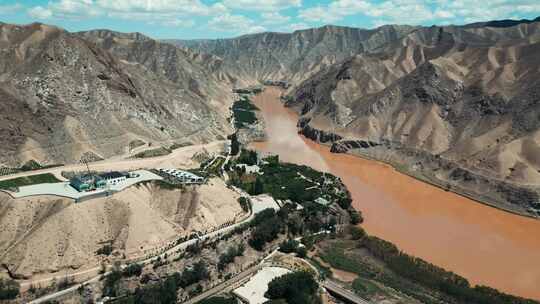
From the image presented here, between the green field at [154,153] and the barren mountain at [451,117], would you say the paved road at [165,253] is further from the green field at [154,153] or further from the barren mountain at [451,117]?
A: the barren mountain at [451,117]

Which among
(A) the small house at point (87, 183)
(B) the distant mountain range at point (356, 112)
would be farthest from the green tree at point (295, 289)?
(B) the distant mountain range at point (356, 112)

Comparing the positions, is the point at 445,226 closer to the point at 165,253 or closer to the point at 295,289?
the point at 295,289

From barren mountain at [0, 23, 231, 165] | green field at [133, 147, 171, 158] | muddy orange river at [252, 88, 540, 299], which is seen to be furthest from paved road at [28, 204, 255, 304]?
barren mountain at [0, 23, 231, 165]

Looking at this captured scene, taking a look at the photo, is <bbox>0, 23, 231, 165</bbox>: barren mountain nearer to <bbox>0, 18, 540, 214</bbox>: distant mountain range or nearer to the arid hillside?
<bbox>0, 18, 540, 214</bbox>: distant mountain range

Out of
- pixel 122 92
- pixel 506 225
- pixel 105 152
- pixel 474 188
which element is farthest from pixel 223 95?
pixel 506 225

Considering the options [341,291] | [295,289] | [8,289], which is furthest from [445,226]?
[8,289]

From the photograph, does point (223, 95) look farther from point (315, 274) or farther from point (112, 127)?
point (315, 274)

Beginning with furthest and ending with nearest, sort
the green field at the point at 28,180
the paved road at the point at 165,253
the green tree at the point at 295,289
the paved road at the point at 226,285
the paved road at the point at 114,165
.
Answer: the paved road at the point at 114,165, the green field at the point at 28,180, the paved road at the point at 226,285, the paved road at the point at 165,253, the green tree at the point at 295,289
